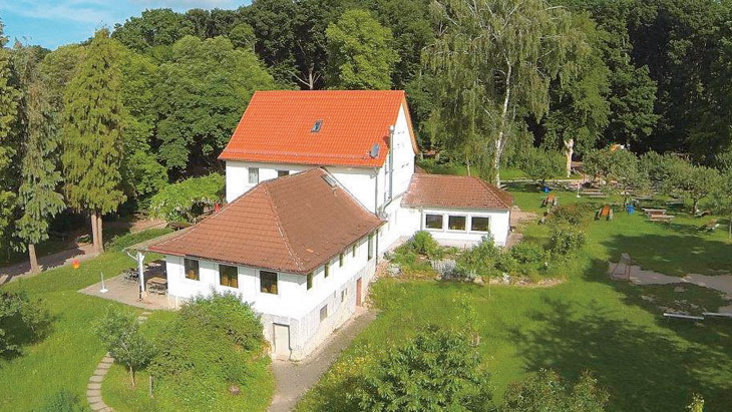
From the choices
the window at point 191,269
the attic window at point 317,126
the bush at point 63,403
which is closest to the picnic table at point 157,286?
the window at point 191,269

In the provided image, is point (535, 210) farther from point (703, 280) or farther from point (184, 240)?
point (184, 240)

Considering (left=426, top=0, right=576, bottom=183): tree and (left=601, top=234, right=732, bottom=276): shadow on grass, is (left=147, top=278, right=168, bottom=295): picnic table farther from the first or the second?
(left=601, top=234, right=732, bottom=276): shadow on grass

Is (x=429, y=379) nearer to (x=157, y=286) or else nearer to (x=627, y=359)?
(x=627, y=359)

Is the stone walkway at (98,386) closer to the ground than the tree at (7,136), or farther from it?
closer to the ground

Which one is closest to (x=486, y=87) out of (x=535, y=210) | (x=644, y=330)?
(x=535, y=210)

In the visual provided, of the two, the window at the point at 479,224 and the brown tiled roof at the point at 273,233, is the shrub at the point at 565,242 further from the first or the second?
the brown tiled roof at the point at 273,233
